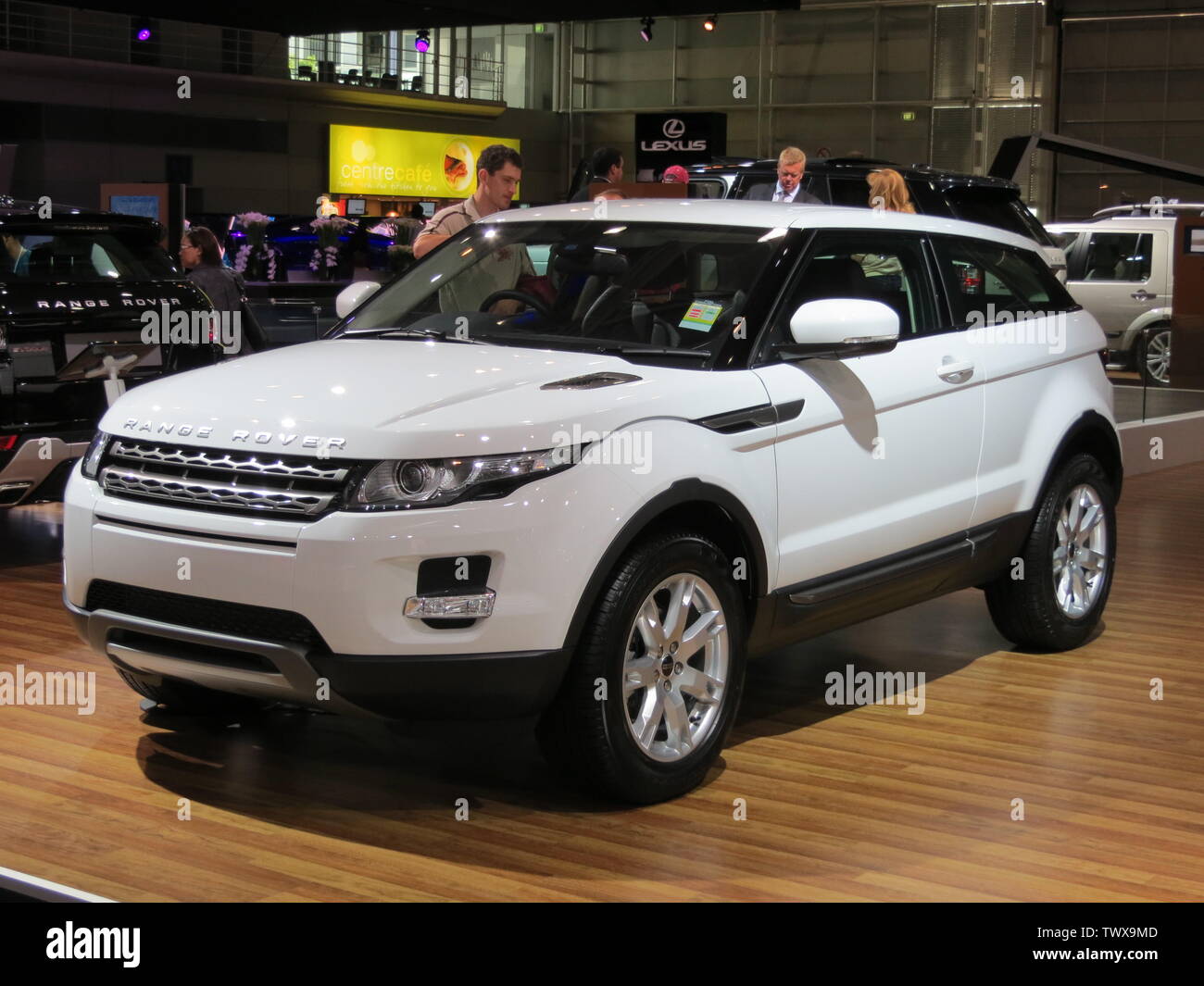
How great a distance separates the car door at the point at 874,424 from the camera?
4.69 meters

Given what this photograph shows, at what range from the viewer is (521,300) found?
5.00 meters

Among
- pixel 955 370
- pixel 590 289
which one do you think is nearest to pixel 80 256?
pixel 590 289

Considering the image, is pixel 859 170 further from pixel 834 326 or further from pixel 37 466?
pixel 834 326

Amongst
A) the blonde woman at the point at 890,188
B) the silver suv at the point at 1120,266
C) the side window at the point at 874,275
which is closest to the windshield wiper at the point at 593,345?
the side window at the point at 874,275

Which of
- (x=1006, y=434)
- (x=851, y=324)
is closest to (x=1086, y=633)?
(x=1006, y=434)

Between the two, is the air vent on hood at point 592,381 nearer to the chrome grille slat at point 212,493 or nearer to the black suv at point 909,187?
A: the chrome grille slat at point 212,493

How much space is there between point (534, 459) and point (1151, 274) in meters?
15.1

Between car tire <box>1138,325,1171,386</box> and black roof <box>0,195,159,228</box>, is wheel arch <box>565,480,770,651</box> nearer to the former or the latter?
black roof <box>0,195,159,228</box>

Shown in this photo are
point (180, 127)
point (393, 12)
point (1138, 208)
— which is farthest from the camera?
point (180, 127)

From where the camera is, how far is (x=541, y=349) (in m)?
4.63

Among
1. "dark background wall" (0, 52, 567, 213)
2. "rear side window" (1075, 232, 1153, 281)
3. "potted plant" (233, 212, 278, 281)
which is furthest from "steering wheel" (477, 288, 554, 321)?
"dark background wall" (0, 52, 567, 213)

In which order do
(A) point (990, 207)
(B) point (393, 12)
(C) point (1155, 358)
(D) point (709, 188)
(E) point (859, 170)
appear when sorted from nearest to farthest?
(A) point (990, 207)
(E) point (859, 170)
(D) point (709, 188)
(C) point (1155, 358)
(B) point (393, 12)

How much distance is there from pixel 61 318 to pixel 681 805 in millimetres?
4027

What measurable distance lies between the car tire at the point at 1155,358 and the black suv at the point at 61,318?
7.39 meters
